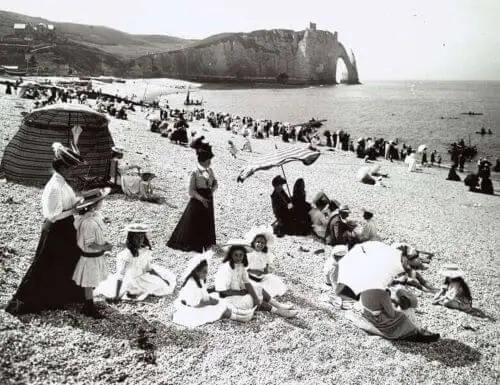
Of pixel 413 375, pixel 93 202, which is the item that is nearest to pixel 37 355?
pixel 93 202

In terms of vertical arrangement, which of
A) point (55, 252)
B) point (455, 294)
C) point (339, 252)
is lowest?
point (455, 294)

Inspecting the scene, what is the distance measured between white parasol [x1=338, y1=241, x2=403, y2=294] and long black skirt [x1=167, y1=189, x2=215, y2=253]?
339 cm

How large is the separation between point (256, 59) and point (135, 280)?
149410 millimetres

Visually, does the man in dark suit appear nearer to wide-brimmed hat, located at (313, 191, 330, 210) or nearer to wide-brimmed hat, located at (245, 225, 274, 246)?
wide-brimmed hat, located at (313, 191, 330, 210)

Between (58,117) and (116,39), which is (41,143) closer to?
(58,117)

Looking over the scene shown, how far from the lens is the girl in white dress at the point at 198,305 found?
6422 mm

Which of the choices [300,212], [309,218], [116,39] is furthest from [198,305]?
[116,39]

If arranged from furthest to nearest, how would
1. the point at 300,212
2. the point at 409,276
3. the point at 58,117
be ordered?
the point at 58,117
the point at 300,212
the point at 409,276

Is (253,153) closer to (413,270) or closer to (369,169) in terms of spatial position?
(369,169)

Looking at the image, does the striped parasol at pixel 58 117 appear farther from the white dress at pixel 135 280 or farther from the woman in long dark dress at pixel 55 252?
the woman in long dark dress at pixel 55 252

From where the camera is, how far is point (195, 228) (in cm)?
902

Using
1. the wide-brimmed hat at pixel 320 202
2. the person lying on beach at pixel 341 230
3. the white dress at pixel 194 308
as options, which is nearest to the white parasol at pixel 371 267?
the white dress at pixel 194 308

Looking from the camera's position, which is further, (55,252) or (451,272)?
(451,272)

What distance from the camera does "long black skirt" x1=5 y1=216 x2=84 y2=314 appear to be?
18.5 ft
